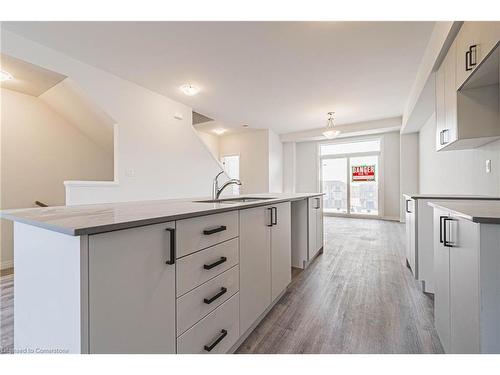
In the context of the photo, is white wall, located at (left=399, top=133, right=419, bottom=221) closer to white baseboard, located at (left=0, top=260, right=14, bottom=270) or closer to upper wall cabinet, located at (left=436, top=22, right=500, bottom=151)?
upper wall cabinet, located at (left=436, top=22, right=500, bottom=151)

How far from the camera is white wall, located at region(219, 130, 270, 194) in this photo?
7.00 metres

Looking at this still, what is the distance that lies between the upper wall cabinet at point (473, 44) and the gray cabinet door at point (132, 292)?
193 cm

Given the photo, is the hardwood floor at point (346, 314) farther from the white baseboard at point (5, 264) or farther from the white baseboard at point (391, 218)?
the white baseboard at point (391, 218)

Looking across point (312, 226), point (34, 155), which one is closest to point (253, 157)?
point (312, 226)

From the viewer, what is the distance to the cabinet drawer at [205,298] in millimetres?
1002

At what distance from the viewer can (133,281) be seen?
821 mm

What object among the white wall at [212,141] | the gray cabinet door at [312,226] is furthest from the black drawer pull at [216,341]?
the white wall at [212,141]

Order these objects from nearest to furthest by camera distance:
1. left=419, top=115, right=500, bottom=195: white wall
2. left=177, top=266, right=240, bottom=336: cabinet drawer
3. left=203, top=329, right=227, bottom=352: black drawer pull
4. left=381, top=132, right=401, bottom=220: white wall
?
left=177, top=266, right=240, bottom=336: cabinet drawer → left=203, top=329, right=227, bottom=352: black drawer pull → left=419, top=115, right=500, bottom=195: white wall → left=381, top=132, right=401, bottom=220: white wall

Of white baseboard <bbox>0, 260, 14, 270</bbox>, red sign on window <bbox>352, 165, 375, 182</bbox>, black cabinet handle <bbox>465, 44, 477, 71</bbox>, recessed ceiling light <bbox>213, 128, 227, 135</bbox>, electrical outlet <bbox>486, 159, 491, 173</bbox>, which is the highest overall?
recessed ceiling light <bbox>213, 128, 227, 135</bbox>

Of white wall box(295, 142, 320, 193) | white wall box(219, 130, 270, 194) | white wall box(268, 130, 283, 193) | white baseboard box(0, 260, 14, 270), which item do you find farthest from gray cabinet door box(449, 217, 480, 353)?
white wall box(295, 142, 320, 193)

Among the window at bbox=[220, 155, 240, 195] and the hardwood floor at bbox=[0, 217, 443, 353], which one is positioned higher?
the window at bbox=[220, 155, 240, 195]

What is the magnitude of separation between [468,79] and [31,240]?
8.97ft

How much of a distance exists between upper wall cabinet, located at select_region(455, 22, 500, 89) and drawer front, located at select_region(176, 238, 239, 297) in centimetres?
178

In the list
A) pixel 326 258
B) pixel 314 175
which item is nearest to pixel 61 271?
pixel 326 258
